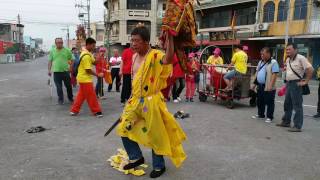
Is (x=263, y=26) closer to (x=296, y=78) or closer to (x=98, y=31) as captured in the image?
(x=296, y=78)

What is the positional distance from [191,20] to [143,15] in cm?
4478

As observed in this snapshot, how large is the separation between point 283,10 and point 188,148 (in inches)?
926

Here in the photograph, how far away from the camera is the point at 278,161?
4.89 m

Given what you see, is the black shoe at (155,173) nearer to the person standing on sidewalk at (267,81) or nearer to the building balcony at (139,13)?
the person standing on sidewalk at (267,81)

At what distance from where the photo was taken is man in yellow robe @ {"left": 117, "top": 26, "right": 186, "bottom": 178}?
3928 millimetres

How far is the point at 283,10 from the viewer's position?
26.0 metres

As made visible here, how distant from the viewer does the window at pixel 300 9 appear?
78.7 ft

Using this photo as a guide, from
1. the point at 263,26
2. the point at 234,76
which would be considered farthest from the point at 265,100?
the point at 263,26

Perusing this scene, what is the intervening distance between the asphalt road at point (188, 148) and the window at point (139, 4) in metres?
40.3

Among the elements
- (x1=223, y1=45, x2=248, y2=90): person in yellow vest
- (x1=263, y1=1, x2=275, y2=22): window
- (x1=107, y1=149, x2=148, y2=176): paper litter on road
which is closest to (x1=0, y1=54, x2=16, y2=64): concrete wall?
(x1=263, y1=1, x2=275, y2=22): window

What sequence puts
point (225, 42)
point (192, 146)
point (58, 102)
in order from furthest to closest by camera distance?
point (225, 42) < point (58, 102) < point (192, 146)

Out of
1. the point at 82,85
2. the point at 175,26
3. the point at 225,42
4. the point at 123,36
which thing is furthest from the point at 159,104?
the point at 123,36

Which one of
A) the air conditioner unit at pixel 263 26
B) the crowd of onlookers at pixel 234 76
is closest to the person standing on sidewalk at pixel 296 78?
the crowd of onlookers at pixel 234 76

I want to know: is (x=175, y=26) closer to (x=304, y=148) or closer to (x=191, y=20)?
(x=191, y=20)
